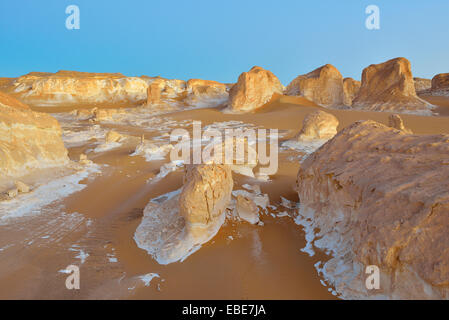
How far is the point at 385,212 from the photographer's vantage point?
2281 mm

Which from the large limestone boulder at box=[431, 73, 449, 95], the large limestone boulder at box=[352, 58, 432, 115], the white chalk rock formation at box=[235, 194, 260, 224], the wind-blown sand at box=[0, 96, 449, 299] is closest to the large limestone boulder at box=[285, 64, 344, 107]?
the large limestone boulder at box=[352, 58, 432, 115]

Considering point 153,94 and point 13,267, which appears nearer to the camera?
point 13,267

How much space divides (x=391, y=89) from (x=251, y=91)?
10577mm

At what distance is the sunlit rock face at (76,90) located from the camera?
100 feet

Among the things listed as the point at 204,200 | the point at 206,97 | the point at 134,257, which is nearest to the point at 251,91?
the point at 206,97

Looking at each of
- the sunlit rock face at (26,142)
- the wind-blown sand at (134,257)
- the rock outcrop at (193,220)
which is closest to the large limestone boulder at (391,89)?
the wind-blown sand at (134,257)

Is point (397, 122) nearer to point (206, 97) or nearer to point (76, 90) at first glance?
point (206, 97)

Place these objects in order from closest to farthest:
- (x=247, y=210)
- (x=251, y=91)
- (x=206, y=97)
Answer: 1. (x=247, y=210)
2. (x=251, y=91)
3. (x=206, y=97)

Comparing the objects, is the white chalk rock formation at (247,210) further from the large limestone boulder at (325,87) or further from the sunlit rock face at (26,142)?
the large limestone boulder at (325,87)

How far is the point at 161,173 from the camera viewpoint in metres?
6.96

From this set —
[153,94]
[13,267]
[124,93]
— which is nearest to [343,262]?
[13,267]

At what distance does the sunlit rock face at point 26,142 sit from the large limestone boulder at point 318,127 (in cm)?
864

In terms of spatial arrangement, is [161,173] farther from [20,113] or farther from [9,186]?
[20,113]

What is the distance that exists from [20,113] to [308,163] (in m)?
7.39
